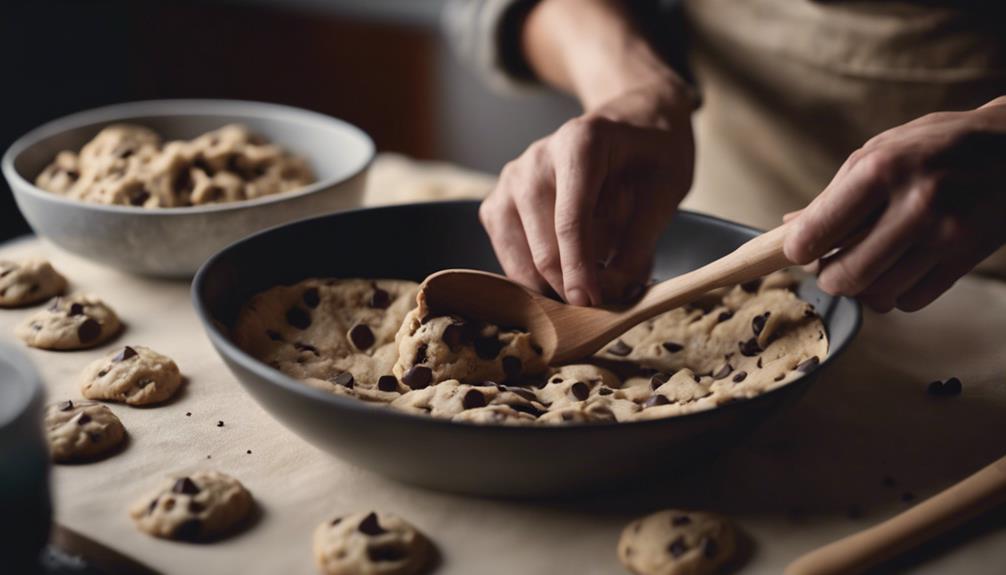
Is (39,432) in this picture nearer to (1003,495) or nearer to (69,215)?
(69,215)

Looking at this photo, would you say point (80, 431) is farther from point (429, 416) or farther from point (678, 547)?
point (678, 547)

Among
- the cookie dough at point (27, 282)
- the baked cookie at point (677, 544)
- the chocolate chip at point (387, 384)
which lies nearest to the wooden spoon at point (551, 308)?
the chocolate chip at point (387, 384)

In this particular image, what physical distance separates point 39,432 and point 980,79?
5.38 ft

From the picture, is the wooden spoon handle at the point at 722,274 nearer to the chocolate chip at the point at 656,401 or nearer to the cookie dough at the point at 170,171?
the chocolate chip at the point at 656,401

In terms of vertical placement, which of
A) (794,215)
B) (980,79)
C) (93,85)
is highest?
(980,79)

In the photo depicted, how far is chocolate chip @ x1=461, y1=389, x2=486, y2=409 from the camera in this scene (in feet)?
3.63

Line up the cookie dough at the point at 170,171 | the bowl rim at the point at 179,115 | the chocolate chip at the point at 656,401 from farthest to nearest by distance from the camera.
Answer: the cookie dough at the point at 170,171 < the bowl rim at the point at 179,115 < the chocolate chip at the point at 656,401

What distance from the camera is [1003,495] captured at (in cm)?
102

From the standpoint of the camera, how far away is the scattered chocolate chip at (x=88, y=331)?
1402mm

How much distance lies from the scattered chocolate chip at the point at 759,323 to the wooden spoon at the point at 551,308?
97 millimetres

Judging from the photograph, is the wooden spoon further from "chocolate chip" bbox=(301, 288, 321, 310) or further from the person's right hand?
"chocolate chip" bbox=(301, 288, 321, 310)

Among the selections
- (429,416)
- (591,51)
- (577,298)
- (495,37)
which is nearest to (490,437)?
(429,416)

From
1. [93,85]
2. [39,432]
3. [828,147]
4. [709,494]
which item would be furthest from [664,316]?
[93,85]

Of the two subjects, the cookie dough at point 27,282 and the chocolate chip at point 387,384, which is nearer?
the chocolate chip at point 387,384
